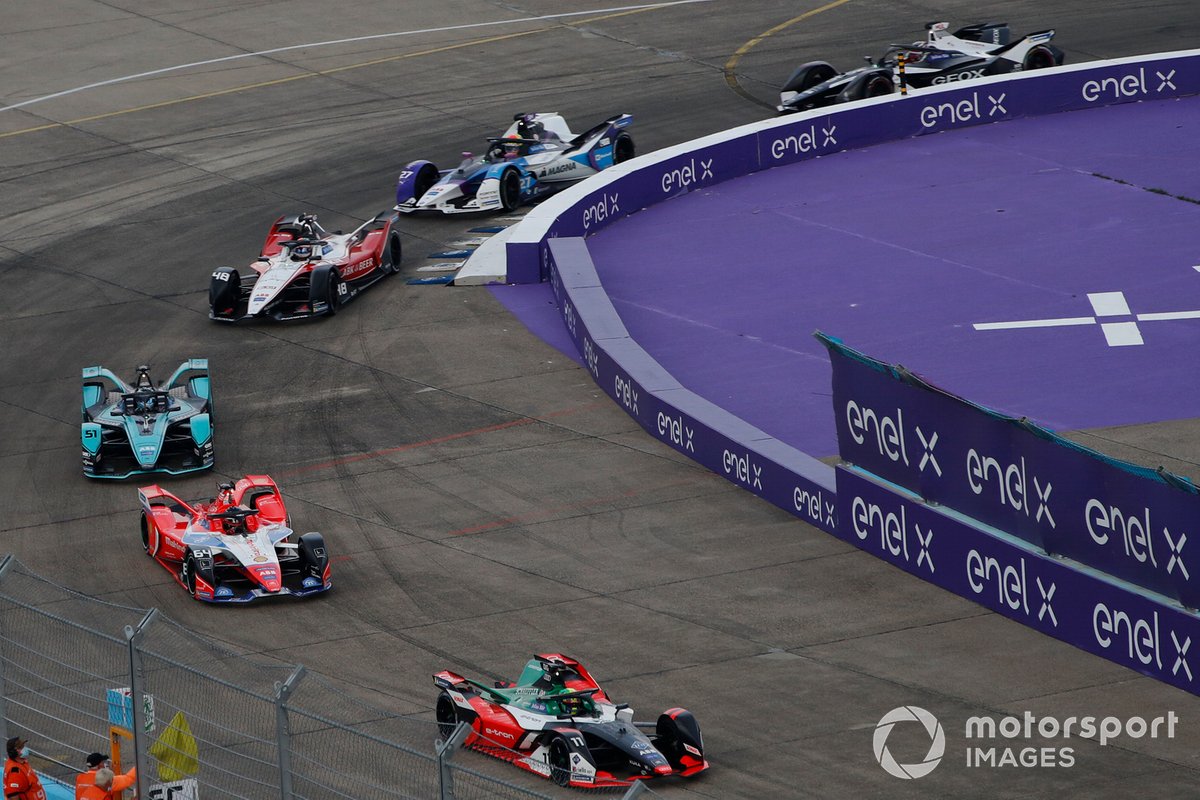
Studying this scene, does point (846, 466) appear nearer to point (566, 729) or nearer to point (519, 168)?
point (566, 729)

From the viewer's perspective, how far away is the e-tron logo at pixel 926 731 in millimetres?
15539

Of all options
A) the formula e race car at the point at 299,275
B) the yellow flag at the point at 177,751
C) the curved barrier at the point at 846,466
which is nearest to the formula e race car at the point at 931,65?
the curved barrier at the point at 846,466

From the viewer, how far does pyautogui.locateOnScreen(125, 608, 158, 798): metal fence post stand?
1324 cm

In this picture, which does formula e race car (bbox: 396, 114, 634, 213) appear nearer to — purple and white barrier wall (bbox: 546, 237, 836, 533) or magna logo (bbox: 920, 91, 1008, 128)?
purple and white barrier wall (bbox: 546, 237, 836, 533)

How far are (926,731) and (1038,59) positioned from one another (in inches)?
1016

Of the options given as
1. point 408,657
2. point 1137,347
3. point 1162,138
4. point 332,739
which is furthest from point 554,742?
point 1162,138

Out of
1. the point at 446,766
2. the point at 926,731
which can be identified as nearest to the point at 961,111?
the point at 926,731

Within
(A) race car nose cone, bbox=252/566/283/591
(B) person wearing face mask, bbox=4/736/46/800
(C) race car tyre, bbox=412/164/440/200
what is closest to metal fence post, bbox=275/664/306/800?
(B) person wearing face mask, bbox=4/736/46/800

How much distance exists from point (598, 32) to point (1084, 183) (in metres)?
15.7

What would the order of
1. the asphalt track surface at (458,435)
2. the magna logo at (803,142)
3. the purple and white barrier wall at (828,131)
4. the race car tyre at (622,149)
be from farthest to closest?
the race car tyre at (622,149)
the magna logo at (803,142)
the purple and white barrier wall at (828,131)
the asphalt track surface at (458,435)

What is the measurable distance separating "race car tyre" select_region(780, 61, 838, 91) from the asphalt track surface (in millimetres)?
1243

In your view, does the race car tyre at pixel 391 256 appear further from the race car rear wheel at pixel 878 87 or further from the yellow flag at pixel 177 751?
the yellow flag at pixel 177 751

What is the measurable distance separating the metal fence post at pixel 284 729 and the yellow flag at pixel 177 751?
1.10 meters

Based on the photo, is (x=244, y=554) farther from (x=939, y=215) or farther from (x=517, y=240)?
(x=939, y=215)
